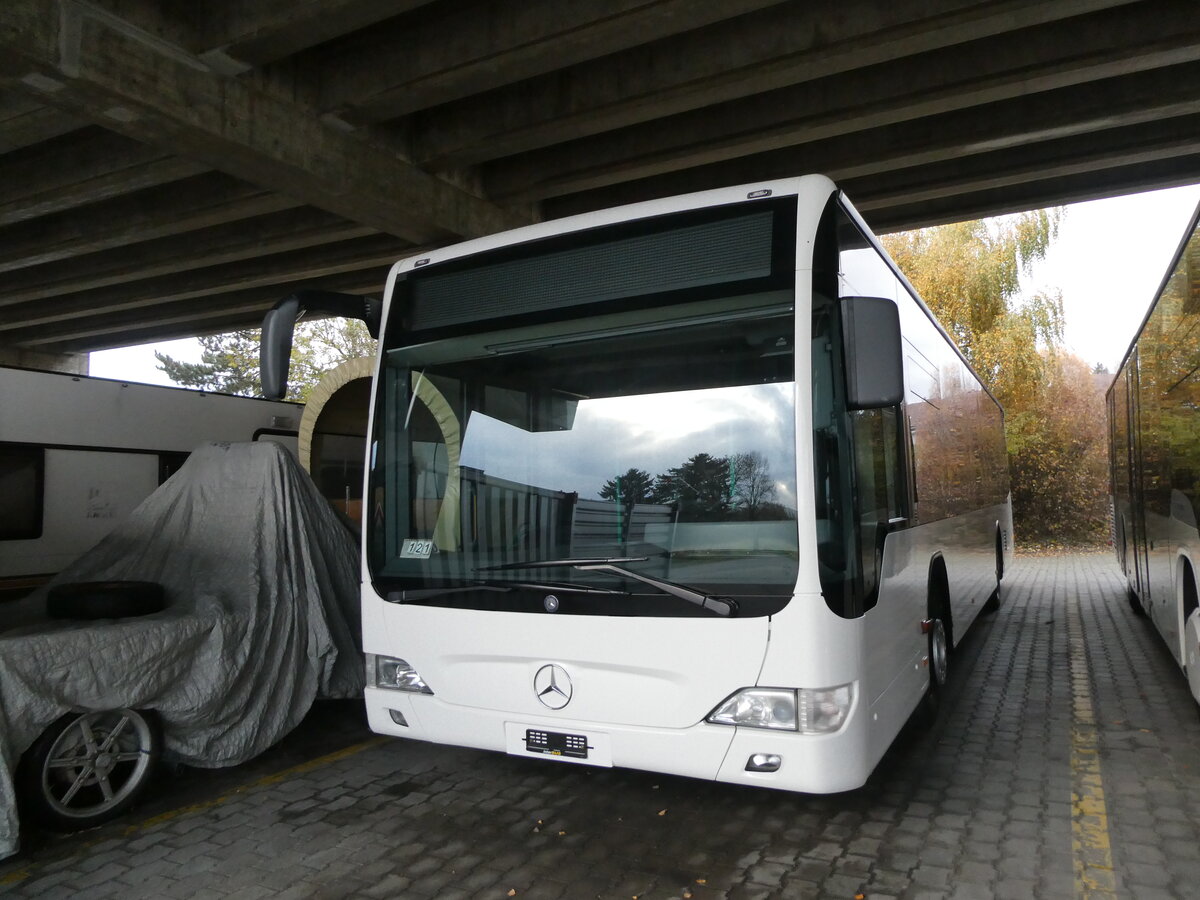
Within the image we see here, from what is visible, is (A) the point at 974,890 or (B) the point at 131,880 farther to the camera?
(B) the point at 131,880

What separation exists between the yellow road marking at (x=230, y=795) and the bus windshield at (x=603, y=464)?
1.70 metres

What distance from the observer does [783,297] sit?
3842 millimetres

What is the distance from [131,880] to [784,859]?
2.91 meters

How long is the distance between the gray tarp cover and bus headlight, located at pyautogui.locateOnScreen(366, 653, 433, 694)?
45.6 inches

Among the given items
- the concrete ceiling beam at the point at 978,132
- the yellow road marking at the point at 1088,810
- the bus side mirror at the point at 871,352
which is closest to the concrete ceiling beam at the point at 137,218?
the concrete ceiling beam at the point at 978,132

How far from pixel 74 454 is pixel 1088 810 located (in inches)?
361

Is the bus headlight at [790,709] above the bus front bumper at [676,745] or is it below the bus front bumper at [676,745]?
above

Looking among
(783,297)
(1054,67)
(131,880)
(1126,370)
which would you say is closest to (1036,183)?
(1126,370)

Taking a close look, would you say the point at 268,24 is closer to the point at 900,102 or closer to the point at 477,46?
the point at 477,46

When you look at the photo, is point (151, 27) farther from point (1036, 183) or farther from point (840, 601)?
point (1036, 183)

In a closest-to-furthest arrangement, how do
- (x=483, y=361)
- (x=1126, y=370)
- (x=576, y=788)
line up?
(x=483, y=361) → (x=576, y=788) → (x=1126, y=370)

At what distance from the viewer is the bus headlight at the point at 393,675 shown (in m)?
4.54

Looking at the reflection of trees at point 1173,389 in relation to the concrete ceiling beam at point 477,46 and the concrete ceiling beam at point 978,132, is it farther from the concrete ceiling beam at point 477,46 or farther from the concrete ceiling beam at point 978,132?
the concrete ceiling beam at point 477,46

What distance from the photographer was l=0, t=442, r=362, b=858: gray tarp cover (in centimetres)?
452
